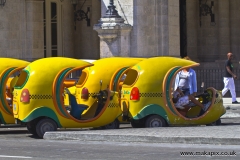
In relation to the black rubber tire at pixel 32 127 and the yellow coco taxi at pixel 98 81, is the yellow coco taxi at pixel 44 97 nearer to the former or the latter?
the black rubber tire at pixel 32 127

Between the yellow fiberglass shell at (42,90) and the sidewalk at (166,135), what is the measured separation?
62cm

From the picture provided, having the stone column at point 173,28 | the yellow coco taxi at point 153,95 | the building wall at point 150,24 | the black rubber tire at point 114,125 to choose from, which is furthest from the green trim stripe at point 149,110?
the stone column at point 173,28

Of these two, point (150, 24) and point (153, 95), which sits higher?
point (150, 24)

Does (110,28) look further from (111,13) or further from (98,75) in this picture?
(98,75)

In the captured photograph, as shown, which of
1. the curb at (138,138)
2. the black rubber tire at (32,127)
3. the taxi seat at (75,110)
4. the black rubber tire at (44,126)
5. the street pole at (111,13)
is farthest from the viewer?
the street pole at (111,13)

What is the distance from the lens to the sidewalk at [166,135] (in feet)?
49.3

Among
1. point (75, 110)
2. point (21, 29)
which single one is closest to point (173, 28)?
point (21, 29)

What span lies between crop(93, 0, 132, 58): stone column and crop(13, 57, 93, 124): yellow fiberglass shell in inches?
328

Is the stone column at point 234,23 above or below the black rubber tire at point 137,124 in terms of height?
above

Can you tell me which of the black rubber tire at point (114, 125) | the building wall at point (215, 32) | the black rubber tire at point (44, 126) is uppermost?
the building wall at point (215, 32)

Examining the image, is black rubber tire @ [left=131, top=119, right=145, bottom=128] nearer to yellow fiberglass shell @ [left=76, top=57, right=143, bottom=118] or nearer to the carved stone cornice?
yellow fiberglass shell @ [left=76, top=57, right=143, bottom=118]

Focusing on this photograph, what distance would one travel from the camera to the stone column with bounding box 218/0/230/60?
105 feet

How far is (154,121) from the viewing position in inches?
702

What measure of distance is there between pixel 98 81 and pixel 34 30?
11.0 meters
